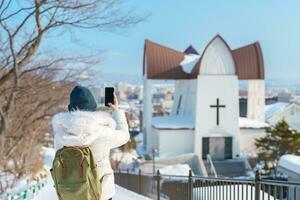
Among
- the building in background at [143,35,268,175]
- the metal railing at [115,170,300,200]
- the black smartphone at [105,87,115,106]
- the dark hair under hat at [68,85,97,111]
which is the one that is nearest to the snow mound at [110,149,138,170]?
the building in background at [143,35,268,175]

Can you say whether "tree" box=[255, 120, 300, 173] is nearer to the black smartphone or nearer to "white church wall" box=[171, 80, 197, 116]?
"white church wall" box=[171, 80, 197, 116]

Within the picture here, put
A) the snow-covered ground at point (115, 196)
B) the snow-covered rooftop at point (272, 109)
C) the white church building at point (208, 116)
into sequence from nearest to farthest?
the snow-covered ground at point (115, 196) < the white church building at point (208, 116) < the snow-covered rooftop at point (272, 109)

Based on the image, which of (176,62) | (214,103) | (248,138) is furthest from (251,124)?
(176,62)

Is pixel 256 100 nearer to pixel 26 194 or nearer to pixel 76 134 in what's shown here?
pixel 26 194

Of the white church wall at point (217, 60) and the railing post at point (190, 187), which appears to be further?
the white church wall at point (217, 60)

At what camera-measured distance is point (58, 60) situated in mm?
8633

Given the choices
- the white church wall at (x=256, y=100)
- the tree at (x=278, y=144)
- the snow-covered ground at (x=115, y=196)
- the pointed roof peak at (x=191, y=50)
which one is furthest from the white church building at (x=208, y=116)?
A: the snow-covered ground at (x=115, y=196)

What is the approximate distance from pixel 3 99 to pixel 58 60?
2.74 metres

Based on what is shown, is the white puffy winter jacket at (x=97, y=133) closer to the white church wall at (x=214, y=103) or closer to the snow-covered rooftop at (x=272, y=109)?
the white church wall at (x=214, y=103)

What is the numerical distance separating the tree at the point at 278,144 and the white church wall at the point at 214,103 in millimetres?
6493

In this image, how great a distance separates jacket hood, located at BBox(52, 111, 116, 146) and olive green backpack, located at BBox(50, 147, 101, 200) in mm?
62

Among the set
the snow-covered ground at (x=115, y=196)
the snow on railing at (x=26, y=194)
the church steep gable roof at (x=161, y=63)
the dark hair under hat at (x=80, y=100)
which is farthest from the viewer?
the church steep gable roof at (x=161, y=63)

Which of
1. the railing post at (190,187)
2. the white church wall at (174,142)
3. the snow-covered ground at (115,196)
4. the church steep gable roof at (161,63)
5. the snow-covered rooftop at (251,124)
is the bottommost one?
the white church wall at (174,142)

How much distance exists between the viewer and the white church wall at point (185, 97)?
31234 millimetres
